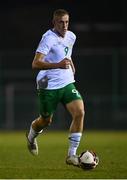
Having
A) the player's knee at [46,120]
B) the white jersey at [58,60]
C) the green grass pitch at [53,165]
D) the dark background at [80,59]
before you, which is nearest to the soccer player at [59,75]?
the white jersey at [58,60]

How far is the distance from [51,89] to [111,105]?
16422 mm

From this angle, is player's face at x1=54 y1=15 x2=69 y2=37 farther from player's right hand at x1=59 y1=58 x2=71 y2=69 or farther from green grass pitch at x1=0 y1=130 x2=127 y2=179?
green grass pitch at x1=0 y1=130 x2=127 y2=179

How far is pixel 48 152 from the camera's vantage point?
15.9 meters

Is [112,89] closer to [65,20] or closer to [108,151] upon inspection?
[108,151]

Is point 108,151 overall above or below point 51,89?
below

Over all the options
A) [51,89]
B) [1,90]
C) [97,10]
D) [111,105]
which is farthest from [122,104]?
[51,89]

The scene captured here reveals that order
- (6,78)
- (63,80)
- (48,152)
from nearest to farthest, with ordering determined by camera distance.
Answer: (63,80) → (48,152) → (6,78)

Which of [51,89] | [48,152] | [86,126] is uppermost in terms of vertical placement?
[51,89]

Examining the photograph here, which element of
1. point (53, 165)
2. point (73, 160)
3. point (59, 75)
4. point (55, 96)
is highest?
point (59, 75)

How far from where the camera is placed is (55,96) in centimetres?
1238

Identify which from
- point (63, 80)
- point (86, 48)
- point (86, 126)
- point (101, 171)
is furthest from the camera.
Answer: point (86, 48)

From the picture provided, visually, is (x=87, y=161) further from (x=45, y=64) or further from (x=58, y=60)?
(x=58, y=60)

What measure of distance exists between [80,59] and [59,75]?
17940 millimetres

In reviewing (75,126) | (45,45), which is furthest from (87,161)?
(45,45)
